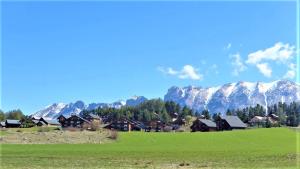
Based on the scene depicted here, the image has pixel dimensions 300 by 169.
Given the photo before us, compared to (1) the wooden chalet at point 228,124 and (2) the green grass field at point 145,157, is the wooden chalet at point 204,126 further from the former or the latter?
(2) the green grass field at point 145,157

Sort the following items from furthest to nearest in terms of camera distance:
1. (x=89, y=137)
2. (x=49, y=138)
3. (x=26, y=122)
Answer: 1. (x=26, y=122)
2. (x=89, y=137)
3. (x=49, y=138)

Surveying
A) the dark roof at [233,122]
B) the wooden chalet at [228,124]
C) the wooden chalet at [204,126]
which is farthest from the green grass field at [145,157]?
the wooden chalet at [204,126]

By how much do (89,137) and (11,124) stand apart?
3444 inches

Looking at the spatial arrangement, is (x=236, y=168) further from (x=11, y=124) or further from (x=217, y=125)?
(x=11, y=124)

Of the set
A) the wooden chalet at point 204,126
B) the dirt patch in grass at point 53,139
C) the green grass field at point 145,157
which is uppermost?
the wooden chalet at point 204,126

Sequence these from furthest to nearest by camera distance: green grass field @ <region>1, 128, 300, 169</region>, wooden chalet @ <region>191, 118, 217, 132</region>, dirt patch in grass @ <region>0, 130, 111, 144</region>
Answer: wooden chalet @ <region>191, 118, 217, 132</region>
dirt patch in grass @ <region>0, 130, 111, 144</region>
green grass field @ <region>1, 128, 300, 169</region>

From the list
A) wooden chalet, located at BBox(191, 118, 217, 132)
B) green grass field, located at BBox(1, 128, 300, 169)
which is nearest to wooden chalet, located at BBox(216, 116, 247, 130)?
wooden chalet, located at BBox(191, 118, 217, 132)

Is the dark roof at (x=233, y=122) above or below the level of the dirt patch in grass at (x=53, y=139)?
above

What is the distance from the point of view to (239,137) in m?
112

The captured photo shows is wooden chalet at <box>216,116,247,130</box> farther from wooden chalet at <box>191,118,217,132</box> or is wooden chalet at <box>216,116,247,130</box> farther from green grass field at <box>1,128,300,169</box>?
green grass field at <box>1,128,300,169</box>

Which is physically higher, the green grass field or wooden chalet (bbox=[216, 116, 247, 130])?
wooden chalet (bbox=[216, 116, 247, 130])

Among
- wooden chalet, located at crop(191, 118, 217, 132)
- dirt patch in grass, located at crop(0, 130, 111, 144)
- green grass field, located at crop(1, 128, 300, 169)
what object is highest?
wooden chalet, located at crop(191, 118, 217, 132)

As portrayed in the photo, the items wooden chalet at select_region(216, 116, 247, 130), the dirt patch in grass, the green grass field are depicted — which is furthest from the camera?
wooden chalet at select_region(216, 116, 247, 130)

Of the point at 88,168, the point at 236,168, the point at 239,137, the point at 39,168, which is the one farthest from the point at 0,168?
the point at 239,137
